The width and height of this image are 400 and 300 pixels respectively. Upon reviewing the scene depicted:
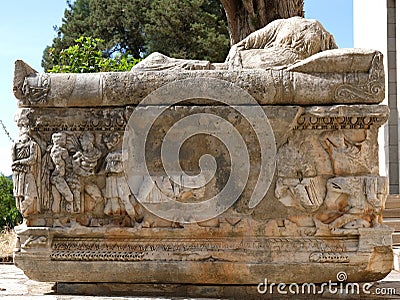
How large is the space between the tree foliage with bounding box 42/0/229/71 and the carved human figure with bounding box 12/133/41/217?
10.8 m

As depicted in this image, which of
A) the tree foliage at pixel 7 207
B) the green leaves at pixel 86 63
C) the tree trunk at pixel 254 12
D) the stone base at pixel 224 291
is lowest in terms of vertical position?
the tree foliage at pixel 7 207

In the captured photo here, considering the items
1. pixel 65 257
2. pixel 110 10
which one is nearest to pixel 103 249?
pixel 65 257

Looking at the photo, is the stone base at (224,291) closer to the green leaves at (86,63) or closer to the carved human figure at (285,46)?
the carved human figure at (285,46)

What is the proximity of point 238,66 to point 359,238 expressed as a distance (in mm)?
1715

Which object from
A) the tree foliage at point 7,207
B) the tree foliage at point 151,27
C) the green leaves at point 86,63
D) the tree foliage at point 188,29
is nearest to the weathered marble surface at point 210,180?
the green leaves at point 86,63

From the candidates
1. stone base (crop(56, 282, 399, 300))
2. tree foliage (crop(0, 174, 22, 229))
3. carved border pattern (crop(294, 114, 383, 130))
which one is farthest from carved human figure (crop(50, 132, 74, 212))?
tree foliage (crop(0, 174, 22, 229))

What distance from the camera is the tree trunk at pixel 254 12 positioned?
9.89m

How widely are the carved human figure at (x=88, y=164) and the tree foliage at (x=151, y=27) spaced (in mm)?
10833

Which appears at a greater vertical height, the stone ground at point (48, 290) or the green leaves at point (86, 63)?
the green leaves at point (86, 63)

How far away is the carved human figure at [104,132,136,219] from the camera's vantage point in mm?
4461

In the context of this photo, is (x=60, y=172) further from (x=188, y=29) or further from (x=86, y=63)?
(x=188, y=29)

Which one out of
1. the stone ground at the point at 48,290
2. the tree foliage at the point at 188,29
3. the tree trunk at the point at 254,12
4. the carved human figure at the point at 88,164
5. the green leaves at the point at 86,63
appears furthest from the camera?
the tree foliage at the point at 188,29

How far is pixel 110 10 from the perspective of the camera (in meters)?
22.5

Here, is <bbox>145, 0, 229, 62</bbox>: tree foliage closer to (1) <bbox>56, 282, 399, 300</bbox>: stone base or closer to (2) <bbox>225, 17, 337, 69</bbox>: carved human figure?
(2) <bbox>225, 17, 337, 69</bbox>: carved human figure
